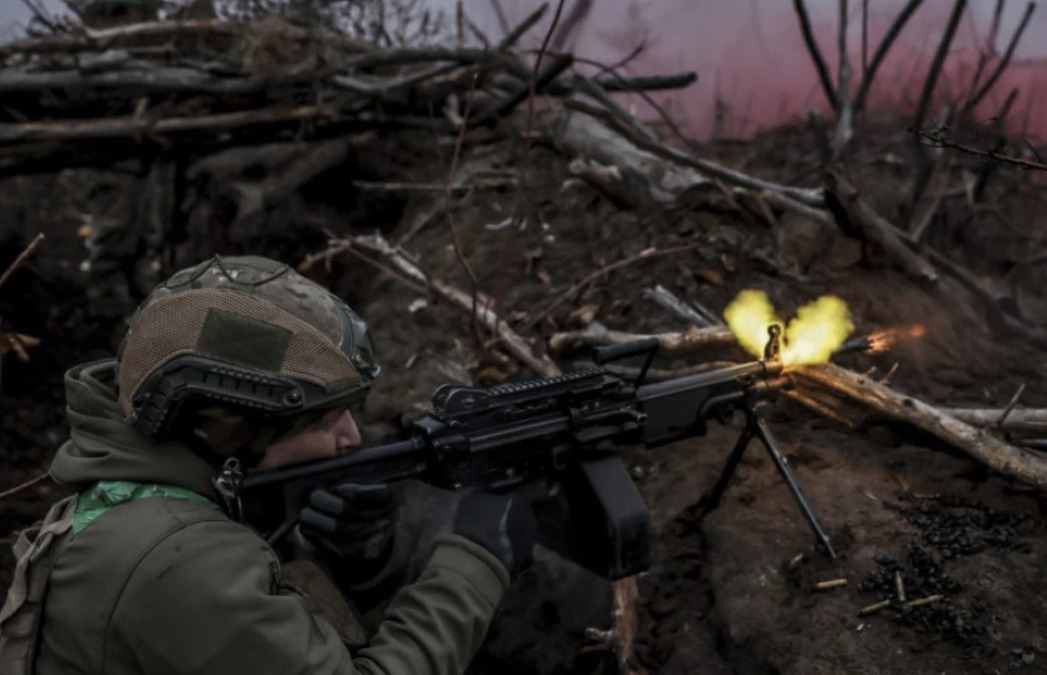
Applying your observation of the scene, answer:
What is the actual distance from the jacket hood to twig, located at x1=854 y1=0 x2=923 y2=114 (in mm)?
6190

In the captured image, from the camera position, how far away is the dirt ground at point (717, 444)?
2762 mm

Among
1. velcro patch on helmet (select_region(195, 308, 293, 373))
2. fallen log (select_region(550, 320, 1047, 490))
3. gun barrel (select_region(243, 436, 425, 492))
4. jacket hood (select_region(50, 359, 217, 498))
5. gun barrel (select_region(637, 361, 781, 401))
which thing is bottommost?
fallen log (select_region(550, 320, 1047, 490))

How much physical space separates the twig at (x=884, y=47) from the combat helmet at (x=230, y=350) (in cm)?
584

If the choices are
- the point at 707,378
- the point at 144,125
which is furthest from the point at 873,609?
the point at 144,125

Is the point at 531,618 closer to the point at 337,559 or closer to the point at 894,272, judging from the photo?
the point at 337,559

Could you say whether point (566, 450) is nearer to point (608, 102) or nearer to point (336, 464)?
point (336, 464)

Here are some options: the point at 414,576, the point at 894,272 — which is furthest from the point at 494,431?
the point at 894,272

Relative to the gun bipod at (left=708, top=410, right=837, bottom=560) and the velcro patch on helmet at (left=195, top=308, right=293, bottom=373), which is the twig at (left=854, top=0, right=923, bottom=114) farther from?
the velcro patch on helmet at (left=195, top=308, right=293, bottom=373)

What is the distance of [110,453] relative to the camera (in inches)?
77.3

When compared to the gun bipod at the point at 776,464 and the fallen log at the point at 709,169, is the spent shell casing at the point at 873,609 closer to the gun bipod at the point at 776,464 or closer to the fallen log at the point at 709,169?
the gun bipod at the point at 776,464

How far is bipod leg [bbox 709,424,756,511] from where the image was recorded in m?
3.15

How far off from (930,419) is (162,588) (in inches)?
114

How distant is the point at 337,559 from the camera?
2.50 meters

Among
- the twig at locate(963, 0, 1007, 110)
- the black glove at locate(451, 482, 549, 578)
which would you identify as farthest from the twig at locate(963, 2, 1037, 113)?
the black glove at locate(451, 482, 549, 578)
